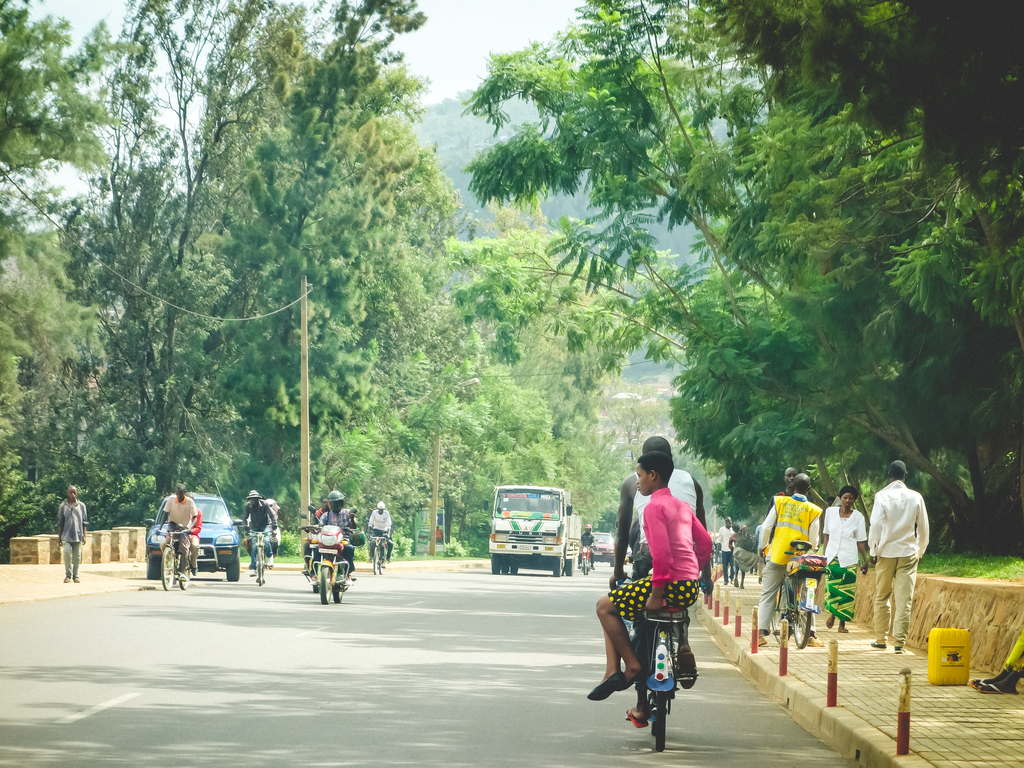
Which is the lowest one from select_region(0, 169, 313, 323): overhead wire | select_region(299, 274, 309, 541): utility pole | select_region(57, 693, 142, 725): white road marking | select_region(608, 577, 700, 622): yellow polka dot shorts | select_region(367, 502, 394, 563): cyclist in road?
select_region(57, 693, 142, 725): white road marking

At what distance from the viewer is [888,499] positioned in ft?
46.5

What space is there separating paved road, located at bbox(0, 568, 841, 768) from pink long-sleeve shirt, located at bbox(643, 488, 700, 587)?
117 centimetres

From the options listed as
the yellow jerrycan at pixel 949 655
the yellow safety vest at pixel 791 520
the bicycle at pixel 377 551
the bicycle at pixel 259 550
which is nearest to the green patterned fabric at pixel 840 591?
the yellow safety vest at pixel 791 520

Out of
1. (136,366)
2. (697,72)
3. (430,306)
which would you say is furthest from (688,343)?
(430,306)

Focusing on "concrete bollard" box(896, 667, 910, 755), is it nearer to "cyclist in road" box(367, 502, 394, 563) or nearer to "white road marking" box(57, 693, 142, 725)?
"white road marking" box(57, 693, 142, 725)

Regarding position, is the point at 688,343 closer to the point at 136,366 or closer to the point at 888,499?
the point at 888,499

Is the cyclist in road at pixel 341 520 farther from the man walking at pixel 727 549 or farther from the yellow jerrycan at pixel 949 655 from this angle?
the man walking at pixel 727 549

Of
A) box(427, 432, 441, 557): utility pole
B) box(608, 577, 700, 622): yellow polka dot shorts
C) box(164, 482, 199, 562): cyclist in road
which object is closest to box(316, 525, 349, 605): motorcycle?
box(164, 482, 199, 562): cyclist in road

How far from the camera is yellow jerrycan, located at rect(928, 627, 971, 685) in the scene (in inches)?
447

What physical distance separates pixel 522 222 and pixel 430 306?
25707mm

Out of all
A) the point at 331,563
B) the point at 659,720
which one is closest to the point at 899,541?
the point at 659,720

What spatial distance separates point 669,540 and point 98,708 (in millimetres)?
4391

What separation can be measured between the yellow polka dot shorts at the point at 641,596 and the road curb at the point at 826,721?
144cm

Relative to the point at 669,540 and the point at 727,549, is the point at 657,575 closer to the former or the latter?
the point at 669,540
